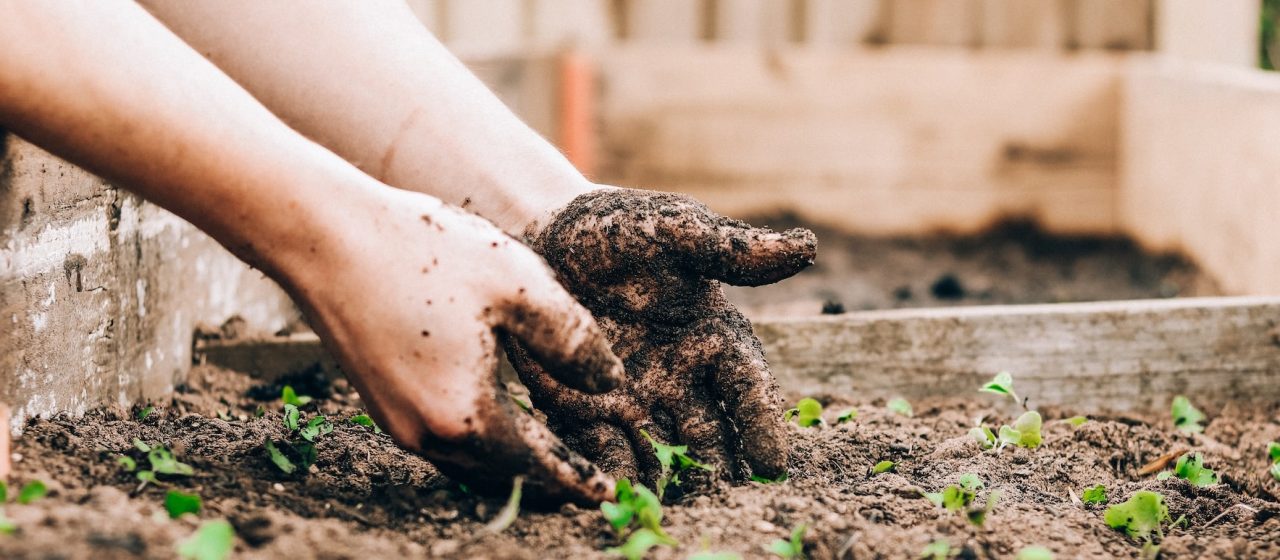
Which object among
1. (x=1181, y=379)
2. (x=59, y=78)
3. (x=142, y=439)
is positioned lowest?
(x=1181, y=379)

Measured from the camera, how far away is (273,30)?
1502mm

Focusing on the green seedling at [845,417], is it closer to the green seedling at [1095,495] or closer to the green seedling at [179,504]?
the green seedling at [1095,495]

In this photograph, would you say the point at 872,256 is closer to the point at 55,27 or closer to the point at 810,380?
Result: the point at 810,380

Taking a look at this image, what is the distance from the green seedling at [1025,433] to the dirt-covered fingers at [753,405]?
0.37 metres

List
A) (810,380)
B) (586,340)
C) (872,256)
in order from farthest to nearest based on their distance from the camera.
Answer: (872,256) → (810,380) → (586,340)

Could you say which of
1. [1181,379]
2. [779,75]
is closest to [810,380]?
[1181,379]

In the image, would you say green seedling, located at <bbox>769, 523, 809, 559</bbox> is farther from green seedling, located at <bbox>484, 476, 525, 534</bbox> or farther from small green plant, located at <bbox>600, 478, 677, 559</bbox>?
green seedling, located at <bbox>484, 476, 525, 534</bbox>

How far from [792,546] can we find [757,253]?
325mm

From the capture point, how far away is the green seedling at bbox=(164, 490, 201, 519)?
1051mm

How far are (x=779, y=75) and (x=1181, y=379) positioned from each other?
222cm

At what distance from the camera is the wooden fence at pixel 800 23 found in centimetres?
417

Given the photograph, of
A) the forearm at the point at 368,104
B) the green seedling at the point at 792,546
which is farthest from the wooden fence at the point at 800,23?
the green seedling at the point at 792,546

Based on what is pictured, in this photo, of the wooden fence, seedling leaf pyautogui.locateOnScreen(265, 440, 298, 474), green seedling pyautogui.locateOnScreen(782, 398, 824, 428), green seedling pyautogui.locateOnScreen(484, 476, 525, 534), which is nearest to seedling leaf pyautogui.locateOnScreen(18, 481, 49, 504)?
seedling leaf pyautogui.locateOnScreen(265, 440, 298, 474)

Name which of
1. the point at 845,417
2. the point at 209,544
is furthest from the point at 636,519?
the point at 845,417
